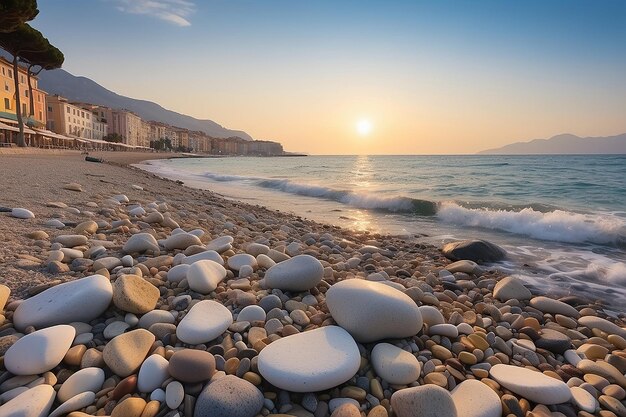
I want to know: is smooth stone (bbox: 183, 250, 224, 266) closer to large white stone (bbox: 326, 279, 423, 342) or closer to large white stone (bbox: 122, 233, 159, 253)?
large white stone (bbox: 122, 233, 159, 253)

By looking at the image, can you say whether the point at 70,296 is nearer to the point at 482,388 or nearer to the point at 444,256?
the point at 482,388

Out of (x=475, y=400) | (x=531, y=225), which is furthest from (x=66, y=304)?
(x=531, y=225)

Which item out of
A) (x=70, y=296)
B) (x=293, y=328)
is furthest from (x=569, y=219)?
(x=70, y=296)

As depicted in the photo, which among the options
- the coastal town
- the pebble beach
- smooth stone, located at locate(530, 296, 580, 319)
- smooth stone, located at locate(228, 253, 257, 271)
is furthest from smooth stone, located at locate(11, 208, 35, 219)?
the coastal town

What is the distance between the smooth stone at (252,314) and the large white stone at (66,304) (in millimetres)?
795

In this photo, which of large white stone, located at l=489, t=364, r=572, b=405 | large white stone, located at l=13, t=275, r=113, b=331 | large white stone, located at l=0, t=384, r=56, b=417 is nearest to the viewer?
large white stone, located at l=0, t=384, r=56, b=417

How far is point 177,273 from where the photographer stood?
2.74m

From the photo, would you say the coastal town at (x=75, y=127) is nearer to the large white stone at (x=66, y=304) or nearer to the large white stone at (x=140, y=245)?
the large white stone at (x=140, y=245)

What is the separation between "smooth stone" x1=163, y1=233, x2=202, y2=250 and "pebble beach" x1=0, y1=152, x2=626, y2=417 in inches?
1.4

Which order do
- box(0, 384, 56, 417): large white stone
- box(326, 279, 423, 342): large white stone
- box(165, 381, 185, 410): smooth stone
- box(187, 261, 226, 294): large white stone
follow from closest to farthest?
box(0, 384, 56, 417): large white stone, box(165, 381, 185, 410): smooth stone, box(326, 279, 423, 342): large white stone, box(187, 261, 226, 294): large white stone

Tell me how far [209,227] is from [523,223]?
6472 millimetres

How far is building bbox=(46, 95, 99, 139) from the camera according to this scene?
2106 inches

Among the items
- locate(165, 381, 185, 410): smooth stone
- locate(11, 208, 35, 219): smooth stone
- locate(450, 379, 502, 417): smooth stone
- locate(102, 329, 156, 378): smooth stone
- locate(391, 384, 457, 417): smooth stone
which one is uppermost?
locate(11, 208, 35, 219): smooth stone

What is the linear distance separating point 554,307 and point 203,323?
10.0 ft
